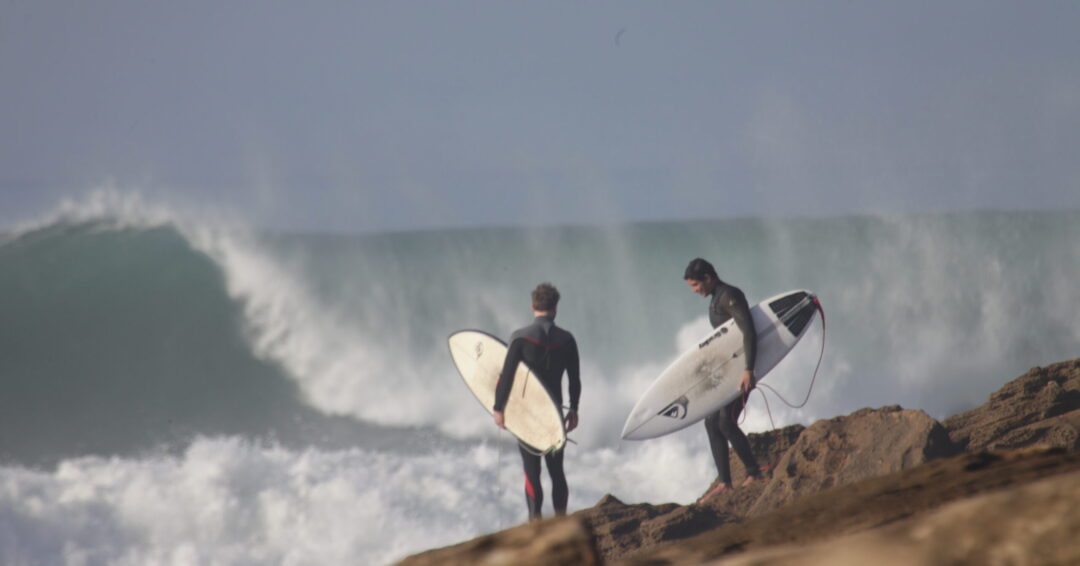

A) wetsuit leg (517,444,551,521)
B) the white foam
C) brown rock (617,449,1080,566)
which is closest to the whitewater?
the white foam

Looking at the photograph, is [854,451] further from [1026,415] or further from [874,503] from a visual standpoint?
[874,503]

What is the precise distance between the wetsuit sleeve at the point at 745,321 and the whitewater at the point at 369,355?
3.48m

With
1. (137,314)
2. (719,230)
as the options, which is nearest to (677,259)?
(719,230)

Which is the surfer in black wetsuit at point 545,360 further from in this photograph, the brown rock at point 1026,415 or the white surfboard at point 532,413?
the brown rock at point 1026,415

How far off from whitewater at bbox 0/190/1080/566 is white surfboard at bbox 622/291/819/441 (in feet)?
8.65

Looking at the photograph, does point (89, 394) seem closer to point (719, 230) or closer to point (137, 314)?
point (137, 314)

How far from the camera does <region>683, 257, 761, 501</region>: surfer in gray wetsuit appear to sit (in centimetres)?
598

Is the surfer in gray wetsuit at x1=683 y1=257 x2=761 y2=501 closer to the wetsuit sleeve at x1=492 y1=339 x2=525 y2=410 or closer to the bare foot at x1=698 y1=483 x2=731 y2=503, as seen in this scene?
the bare foot at x1=698 y1=483 x2=731 y2=503

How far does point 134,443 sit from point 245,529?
4.43 metres

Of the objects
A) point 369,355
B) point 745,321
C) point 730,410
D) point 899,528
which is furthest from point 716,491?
point 369,355

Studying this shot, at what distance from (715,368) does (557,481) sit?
1.30 metres

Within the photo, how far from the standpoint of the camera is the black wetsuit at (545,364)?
5820 mm

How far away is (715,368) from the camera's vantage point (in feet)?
20.8

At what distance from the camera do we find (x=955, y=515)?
138cm
